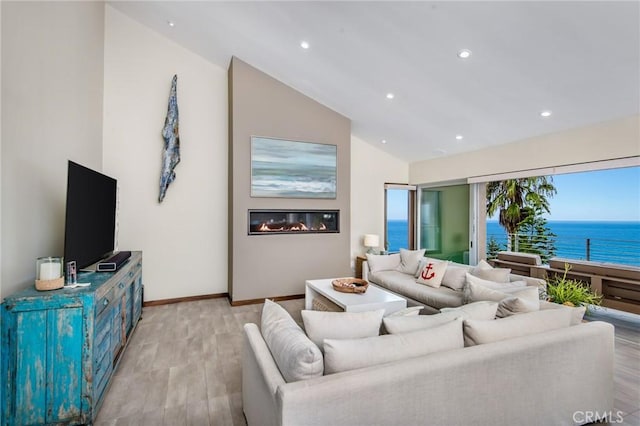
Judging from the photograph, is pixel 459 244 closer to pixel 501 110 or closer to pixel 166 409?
pixel 501 110

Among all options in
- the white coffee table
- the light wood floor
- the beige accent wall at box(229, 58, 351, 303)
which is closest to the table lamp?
the beige accent wall at box(229, 58, 351, 303)

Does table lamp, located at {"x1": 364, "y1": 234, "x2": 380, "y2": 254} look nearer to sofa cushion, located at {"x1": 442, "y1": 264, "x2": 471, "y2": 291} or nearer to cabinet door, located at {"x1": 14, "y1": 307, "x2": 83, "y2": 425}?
sofa cushion, located at {"x1": 442, "y1": 264, "x2": 471, "y2": 291}

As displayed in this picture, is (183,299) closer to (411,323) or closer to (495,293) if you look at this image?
(411,323)

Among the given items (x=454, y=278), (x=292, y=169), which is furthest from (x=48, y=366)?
(x=454, y=278)

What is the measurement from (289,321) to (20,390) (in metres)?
1.71

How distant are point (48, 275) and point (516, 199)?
21.4 ft

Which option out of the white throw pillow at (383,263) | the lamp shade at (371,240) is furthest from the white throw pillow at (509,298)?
the lamp shade at (371,240)

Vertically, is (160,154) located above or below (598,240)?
above

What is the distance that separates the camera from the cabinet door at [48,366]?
1920mm

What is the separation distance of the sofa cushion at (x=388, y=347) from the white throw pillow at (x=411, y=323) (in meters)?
0.09

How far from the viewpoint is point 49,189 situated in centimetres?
271

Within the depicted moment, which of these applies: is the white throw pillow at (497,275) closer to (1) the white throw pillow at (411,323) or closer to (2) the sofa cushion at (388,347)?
(1) the white throw pillow at (411,323)

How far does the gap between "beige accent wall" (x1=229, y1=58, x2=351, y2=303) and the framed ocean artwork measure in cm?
10

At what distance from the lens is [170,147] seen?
4609 mm
